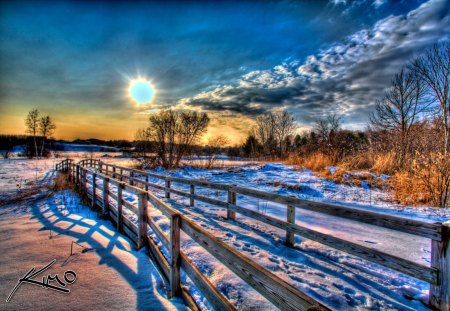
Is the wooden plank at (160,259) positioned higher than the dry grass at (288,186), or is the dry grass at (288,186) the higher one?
the dry grass at (288,186)

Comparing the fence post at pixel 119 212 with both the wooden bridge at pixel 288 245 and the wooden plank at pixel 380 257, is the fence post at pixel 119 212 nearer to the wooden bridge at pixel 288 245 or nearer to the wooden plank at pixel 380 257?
the wooden bridge at pixel 288 245

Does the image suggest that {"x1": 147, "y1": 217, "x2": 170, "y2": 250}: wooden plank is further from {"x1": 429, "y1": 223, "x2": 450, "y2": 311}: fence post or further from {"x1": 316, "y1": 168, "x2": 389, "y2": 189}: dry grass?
{"x1": 316, "y1": 168, "x2": 389, "y2": 189}: dry grass

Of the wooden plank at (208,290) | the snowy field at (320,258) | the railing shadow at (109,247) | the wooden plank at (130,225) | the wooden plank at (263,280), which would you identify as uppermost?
the wooden plank at (263,280)

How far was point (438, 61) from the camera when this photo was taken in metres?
9.77

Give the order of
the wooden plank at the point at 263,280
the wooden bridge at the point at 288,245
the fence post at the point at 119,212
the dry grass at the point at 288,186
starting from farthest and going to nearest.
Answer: the dry grass at the point at 288,186
the fence post at the point at 119,212
the wooden bridge at the point at 288,245
the wooden plank at the point at 263,280

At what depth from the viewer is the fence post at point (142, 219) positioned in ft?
14.3

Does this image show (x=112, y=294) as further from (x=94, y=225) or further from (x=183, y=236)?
(x=94, y=225)

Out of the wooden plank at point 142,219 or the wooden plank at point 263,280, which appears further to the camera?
the wooden plank at point 142,219

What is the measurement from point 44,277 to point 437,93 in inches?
535

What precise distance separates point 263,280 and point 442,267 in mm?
2209

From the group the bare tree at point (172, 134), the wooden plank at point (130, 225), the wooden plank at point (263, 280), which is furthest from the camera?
the bare tree at point (172, 134)

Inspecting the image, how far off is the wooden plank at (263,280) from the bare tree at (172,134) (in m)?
18.3

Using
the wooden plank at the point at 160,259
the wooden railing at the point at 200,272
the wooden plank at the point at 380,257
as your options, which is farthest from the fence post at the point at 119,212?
the wooden plank at the point at 380,257

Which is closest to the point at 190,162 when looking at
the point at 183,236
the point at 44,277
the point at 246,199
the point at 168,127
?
the point at 168,127
